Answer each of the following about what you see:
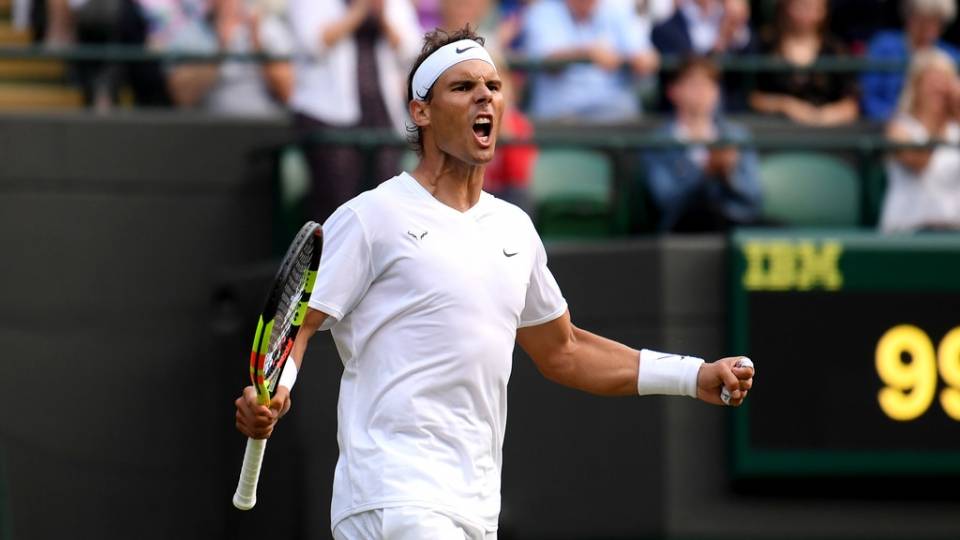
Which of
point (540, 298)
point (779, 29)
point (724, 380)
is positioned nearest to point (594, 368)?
point (540, 298)

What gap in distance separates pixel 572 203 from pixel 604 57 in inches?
39.5

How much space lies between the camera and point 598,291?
9.52m

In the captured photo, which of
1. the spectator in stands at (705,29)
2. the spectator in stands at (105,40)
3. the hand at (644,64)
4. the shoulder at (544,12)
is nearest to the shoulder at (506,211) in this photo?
the hand at (644,64)

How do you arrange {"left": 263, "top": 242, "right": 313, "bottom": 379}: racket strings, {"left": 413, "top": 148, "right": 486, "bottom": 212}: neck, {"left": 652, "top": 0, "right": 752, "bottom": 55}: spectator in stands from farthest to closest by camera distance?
{"left": 652, "top": 0, "right": 752, "bottom": 55}: spectator in stands → {"left": 413, "top": 148, "right": 486, "bottom": 212}: neck → {"left": 263, "top": 242, "right": 313, "bottom": 379}: racket strings

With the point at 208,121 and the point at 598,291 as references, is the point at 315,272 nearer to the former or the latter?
the point at 598,291

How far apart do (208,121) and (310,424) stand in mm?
1827

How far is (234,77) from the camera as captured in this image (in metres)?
10.4

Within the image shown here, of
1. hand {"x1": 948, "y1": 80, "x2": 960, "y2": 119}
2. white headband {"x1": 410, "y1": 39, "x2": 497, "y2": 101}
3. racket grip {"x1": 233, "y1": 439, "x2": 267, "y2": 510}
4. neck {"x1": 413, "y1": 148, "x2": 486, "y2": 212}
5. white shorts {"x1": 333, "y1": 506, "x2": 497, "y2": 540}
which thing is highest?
hand {"x1": 948, "y1": 80, "x2": 960, "y2": 119}

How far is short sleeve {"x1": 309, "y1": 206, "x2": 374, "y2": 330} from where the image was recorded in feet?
17.0

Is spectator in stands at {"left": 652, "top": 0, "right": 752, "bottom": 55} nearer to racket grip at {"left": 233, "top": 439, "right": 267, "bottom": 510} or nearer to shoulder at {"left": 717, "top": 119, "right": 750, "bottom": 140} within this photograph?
shoulder at {"left": 717, "top": 119, "right": 750, "bottom": 140}

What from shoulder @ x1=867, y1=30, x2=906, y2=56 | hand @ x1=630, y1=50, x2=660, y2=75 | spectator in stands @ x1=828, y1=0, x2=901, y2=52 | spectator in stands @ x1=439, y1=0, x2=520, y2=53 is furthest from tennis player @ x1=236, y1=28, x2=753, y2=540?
spectator in stands @ x1=828, y1=0, x2=901, y2=52

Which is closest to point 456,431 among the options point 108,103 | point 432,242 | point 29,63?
point 432,242

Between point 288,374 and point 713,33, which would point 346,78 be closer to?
point 713,33

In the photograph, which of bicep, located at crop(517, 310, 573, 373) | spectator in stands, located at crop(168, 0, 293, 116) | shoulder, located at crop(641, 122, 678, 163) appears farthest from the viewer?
spectator in stands, located at crop(168, 0, 293, 116)
